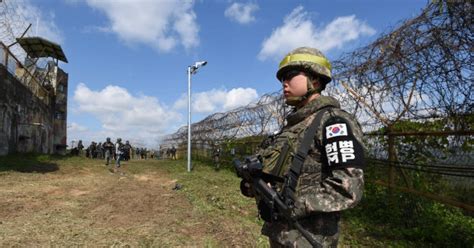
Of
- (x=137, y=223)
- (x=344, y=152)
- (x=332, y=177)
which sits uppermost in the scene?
(x=344, y=152)

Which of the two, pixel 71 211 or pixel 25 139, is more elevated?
pixel 25 139

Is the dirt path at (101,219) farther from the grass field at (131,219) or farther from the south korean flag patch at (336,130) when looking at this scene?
the south korean flag patch at (336,130)

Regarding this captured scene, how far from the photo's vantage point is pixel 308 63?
2008mm

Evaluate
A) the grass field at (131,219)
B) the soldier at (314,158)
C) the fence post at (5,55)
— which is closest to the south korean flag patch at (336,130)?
the soldier at (314,158)

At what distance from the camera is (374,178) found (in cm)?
636

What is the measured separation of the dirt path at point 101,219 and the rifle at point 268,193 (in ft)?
9.85

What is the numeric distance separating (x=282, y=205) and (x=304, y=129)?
441 millimetres

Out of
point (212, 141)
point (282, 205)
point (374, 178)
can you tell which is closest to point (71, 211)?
point (374, 178)

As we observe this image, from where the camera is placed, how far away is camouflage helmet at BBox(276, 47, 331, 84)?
2.01 metres

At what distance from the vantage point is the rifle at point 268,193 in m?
1.75

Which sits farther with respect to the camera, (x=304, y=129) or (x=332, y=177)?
(x=304, y=129)

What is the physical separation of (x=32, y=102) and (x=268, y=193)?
2105 centimetres

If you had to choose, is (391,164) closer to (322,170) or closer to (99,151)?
(322,170)

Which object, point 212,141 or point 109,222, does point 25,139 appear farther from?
point 109,222
